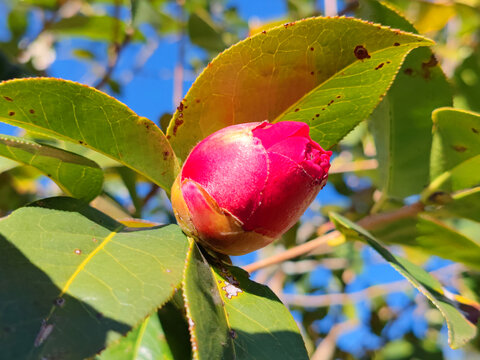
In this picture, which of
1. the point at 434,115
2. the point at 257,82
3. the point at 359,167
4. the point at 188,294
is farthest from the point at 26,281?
the point at 359,167

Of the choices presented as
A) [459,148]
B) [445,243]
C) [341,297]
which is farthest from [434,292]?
[341,297]

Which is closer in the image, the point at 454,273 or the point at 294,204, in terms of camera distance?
the point at 294,204

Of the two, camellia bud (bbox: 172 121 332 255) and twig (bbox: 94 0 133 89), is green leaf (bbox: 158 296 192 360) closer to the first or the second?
camellia bud (bbox: 172 121 332 255)

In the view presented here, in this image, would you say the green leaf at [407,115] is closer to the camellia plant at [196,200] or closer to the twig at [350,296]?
the camellia plant at [196,200]

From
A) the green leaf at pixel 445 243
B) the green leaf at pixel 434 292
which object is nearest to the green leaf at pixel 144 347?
the green leaf at pixel 434 292

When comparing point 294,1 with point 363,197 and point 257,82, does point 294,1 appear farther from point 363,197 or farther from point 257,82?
point 257,82

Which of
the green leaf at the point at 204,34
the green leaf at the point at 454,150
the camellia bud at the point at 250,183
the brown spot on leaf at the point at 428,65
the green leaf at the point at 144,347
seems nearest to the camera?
the camellia bud at the point at 250,183

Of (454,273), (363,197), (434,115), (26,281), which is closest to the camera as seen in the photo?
(26,281)
